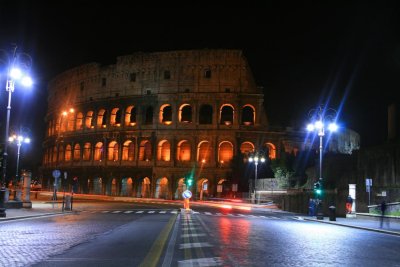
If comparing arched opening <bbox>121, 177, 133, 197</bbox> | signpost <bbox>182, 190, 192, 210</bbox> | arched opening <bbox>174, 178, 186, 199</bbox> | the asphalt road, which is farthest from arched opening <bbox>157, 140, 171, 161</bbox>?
the asphalt road

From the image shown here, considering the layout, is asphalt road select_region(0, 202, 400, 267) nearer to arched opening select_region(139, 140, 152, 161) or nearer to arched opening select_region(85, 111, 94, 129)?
arched opening select_region(139, 140, 152, 161)

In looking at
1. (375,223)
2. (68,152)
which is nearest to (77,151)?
(68,152)

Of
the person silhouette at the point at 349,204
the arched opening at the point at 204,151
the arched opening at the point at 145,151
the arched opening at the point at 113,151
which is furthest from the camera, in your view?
the arched opening at the point at 113,151

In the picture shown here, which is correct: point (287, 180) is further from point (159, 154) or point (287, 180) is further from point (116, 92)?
point (116, 92)

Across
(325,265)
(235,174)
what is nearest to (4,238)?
(325,265)

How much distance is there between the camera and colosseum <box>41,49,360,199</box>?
6862cm

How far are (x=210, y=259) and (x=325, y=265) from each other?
2.27m

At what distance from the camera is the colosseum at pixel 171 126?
6862cm

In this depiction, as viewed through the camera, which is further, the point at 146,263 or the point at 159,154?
the point at 159,154

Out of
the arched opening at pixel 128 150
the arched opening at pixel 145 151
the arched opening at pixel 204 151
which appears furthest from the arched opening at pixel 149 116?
the arched opening at pixel 204 151

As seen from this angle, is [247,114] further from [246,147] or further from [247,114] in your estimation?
[246,147]

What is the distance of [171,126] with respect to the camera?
232 feet

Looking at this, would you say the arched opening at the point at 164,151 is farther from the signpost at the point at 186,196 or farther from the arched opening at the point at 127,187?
the signpost at the point at 186,196

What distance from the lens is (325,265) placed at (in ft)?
31.1
